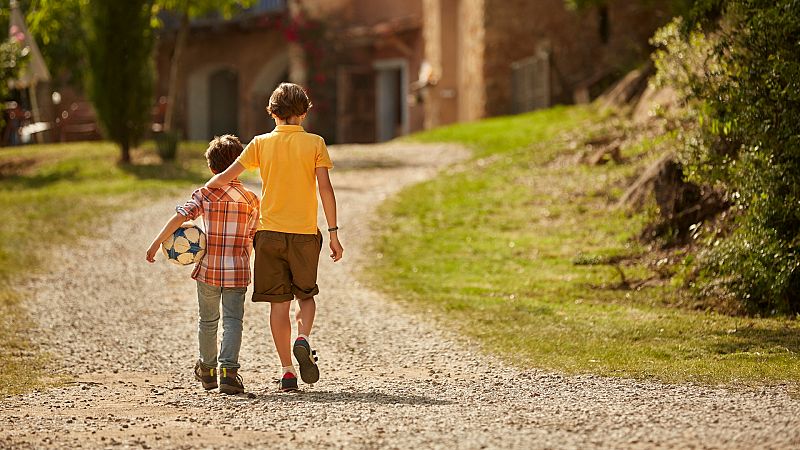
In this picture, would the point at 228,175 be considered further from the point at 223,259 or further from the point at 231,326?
the point at 231,326

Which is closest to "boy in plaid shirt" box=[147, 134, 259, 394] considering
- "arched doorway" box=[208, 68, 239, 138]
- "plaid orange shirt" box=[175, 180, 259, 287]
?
"plaid orange shirt" box=[175, 180, 259, 287]

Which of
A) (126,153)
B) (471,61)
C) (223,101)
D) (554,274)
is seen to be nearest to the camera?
(554,274)

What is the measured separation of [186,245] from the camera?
6.38 metres

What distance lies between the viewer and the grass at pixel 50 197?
28.3ft

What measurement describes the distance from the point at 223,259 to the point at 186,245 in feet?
0.63

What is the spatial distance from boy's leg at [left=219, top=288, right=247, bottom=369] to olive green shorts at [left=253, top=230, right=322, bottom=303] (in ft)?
0.37

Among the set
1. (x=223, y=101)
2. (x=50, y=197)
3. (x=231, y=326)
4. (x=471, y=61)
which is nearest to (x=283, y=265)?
(x=231, y=326)

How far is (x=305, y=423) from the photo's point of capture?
5367 millimetres

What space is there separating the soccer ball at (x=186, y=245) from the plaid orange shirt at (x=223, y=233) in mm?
41

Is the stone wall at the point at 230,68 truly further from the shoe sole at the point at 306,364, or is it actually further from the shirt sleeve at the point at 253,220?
the shoe sole at the point at 306,364

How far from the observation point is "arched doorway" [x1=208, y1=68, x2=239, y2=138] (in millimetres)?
34625

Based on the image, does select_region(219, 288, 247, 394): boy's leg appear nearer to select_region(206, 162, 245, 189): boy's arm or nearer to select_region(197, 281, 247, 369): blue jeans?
select_region(197, 281, 247, 369): blue jeans

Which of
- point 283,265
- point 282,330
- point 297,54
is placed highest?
point 297,54

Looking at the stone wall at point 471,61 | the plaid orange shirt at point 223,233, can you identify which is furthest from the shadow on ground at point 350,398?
the stone wall at point 471,61
